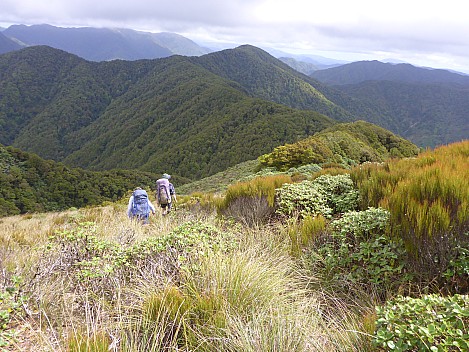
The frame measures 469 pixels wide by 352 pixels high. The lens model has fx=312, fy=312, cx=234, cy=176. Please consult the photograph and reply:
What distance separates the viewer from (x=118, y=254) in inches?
119

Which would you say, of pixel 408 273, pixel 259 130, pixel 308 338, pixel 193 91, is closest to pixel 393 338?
pixel 308 338

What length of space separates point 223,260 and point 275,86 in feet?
629

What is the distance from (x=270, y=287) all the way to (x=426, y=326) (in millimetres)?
1124

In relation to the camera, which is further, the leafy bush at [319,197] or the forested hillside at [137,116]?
the forested hillside at [137,116]

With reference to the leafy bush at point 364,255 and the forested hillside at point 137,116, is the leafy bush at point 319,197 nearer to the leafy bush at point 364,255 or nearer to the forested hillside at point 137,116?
the leafy bush at point 364,255

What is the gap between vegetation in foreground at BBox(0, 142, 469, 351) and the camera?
1760 millimetres

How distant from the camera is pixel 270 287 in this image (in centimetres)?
242

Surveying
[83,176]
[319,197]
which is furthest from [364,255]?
[83,176]

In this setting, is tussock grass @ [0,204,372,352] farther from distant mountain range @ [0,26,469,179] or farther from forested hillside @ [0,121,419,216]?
distant mountain range @ [0,26,469,179]

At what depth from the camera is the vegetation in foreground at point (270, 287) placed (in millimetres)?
1760

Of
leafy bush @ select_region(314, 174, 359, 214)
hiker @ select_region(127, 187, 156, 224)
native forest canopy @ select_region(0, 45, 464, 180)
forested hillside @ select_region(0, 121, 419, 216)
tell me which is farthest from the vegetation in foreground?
native forest canopy @ select_region(0, 45, 464, 180)

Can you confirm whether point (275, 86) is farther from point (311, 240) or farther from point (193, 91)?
point (311, 240)

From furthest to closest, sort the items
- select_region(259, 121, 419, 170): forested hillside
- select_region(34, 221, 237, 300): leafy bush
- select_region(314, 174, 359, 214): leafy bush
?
select_region(259, 121, 419, 170): forested hillside
select_region(314, 174, 359, 214): leafy bush
select_region(34, 221, 237, 300): leafy bush

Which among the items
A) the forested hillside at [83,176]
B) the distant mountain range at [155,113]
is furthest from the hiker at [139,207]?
the distant mountain range at [155,113]
